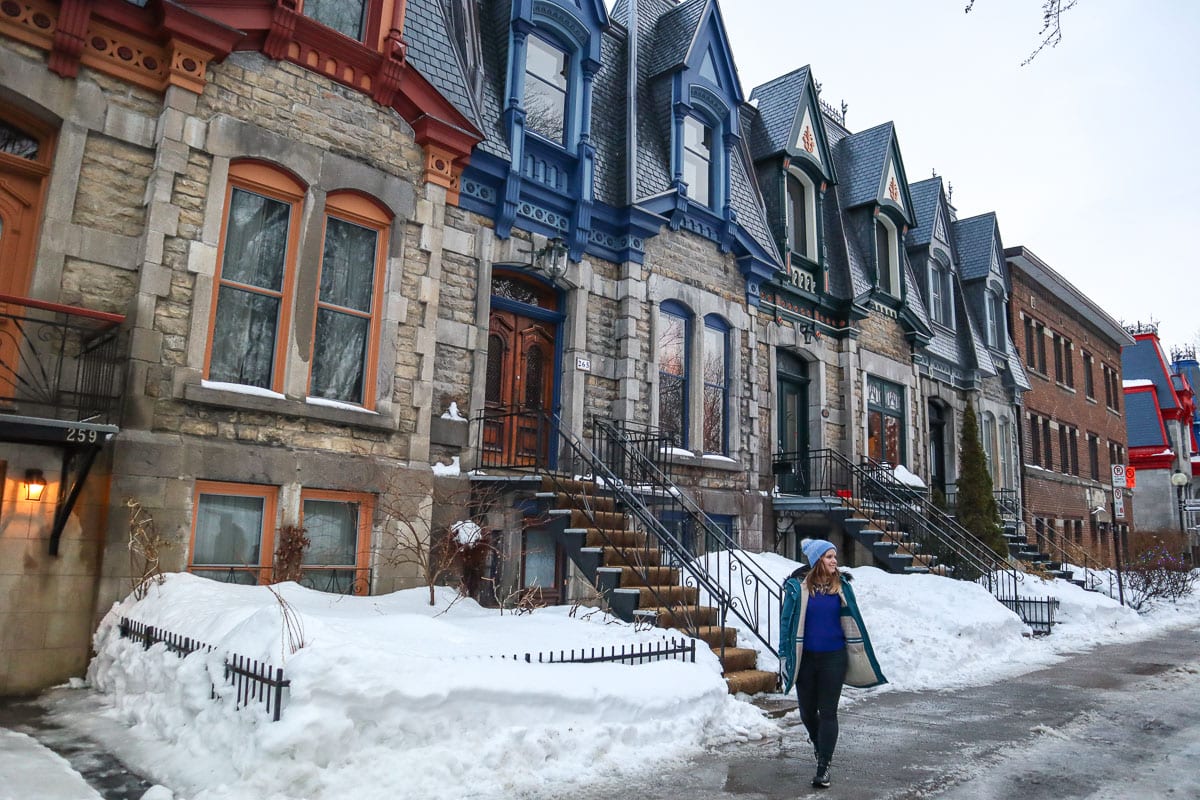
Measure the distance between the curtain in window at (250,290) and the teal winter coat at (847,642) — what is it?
6.19 metres

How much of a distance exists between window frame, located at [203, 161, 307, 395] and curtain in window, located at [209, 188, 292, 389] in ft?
0.08

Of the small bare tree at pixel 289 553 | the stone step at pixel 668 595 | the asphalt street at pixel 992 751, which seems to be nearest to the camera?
the asphalt street at pixel 992 751

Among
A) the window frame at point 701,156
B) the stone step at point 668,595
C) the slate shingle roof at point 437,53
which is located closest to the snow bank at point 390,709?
the stone step at point 668,595

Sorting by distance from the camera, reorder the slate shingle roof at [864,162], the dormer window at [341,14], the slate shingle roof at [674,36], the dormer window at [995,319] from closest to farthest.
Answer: the dormer window at [341,14] < the slate shingle roof at [674,36] < the slate shingle roof at [864,162] < the dormer window at [995,319]

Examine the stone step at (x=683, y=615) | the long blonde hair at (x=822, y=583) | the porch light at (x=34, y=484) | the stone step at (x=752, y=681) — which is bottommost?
the stone step at (x=752, y=681)

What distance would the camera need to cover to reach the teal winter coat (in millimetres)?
6051

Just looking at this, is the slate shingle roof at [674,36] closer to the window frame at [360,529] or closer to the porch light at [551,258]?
the porch light at [551,258]

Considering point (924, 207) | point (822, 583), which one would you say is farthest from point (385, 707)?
point (924, 207)

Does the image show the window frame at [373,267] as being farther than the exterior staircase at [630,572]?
Yes

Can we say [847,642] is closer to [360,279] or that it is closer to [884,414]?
[360,279]

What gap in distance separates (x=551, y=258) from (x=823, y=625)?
24.5ft

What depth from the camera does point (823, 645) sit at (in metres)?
6.04

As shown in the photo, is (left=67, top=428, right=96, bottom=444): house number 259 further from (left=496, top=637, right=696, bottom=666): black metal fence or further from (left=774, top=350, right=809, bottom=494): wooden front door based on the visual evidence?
(left=774, top=350, right=809, bottom=494): wooden front door

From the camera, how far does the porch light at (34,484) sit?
7680 mm
